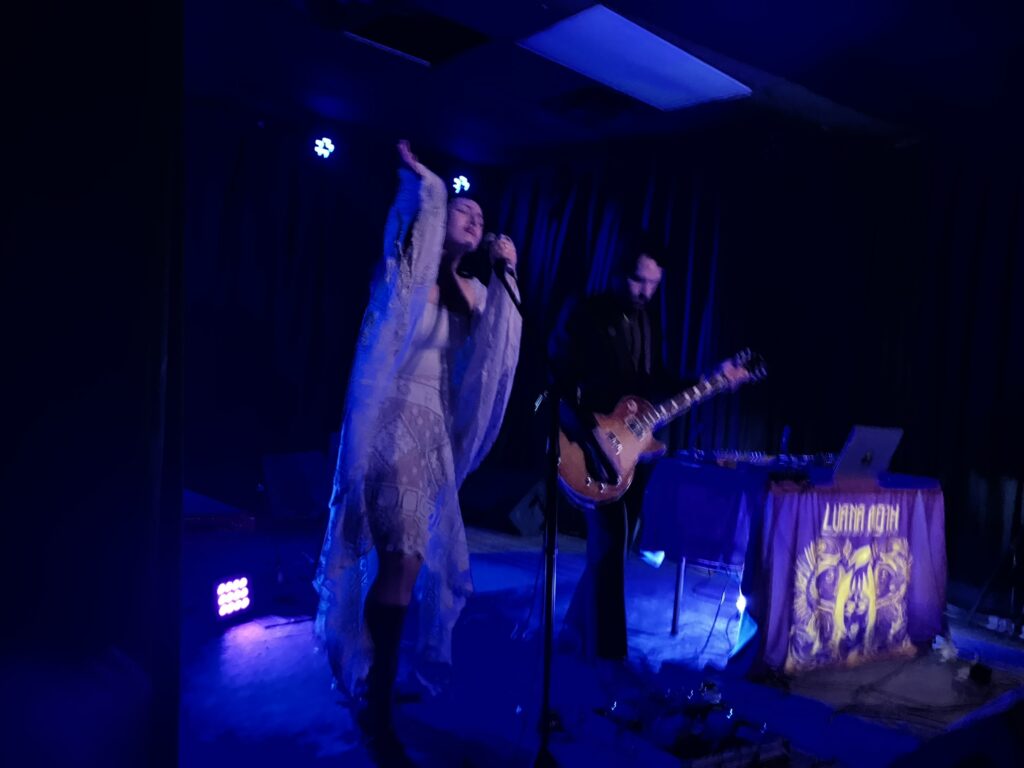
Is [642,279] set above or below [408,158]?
below

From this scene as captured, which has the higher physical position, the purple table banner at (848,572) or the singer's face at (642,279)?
the singer's face at (642,279)

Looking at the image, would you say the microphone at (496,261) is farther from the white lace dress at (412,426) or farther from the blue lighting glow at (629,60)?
the blue lighting glow at (629,60)

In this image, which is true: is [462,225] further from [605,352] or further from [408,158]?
[605,352]

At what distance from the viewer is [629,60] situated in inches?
178

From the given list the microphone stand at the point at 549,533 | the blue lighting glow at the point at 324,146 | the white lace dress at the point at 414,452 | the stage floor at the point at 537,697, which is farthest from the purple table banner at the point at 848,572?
the blue lighting glow at the point at 324,146

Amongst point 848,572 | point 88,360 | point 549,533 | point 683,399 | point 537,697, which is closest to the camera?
point 88,360

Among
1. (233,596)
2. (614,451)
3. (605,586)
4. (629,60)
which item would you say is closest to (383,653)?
(605,586)

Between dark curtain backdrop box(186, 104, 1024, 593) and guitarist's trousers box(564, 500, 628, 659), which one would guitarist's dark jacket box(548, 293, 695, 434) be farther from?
dark curtain backdrop box(186, 104, 1024, 593)

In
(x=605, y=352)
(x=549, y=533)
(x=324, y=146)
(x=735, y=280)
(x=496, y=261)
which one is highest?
(x=324, y=146)

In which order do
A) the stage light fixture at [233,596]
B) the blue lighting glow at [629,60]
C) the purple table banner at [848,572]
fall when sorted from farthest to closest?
the blue lighting glow at [629,60] → the stage light fixture at [233,596] → the purple table banner at [848,572]

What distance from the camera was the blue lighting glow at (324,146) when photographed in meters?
6.34

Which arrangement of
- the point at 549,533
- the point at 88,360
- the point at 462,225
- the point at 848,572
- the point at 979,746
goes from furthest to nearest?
1. the point at 848,572
2. the point at 462,225
3. the point at 549,533
4. the point at 979,746
5. the point at 88,360

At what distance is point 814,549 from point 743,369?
0.85 metres

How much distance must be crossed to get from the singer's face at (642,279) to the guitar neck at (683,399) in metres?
0.46
